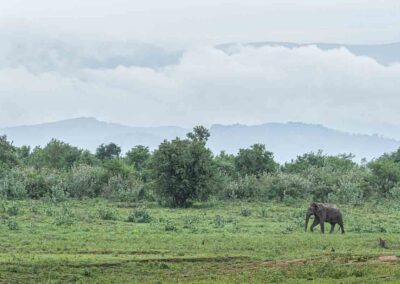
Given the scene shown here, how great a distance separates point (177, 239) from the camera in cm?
2767

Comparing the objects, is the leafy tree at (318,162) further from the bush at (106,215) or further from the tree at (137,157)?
the bush at (106,215)

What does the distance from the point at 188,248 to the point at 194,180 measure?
21740 mm

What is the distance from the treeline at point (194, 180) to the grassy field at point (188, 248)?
7360mm

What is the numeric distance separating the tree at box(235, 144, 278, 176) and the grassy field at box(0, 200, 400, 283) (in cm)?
2217

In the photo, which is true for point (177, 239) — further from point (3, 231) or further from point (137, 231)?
point (3, 231)

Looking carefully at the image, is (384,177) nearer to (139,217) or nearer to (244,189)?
(244,189)

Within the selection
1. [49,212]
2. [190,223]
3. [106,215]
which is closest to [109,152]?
[49,212]

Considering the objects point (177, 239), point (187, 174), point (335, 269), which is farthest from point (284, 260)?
point (187, 174)

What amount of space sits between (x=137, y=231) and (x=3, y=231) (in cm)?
559

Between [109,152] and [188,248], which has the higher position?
[109,152]

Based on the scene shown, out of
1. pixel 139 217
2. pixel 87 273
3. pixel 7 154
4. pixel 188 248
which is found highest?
pixel 7 154

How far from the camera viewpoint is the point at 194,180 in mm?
47000

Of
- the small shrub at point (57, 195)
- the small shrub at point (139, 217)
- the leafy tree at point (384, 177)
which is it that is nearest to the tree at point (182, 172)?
the small shrub at point (57, 195)

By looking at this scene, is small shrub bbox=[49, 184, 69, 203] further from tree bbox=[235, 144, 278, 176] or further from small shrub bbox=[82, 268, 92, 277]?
small shrub bbox=[82, 268, 92, 277]
